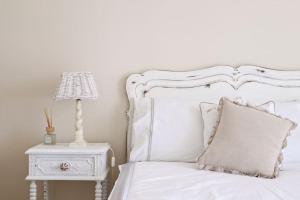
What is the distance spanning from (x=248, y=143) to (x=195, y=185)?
1.48 ft

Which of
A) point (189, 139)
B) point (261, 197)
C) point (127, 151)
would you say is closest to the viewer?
point (261, 197)

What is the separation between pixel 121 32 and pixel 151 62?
0.94ft

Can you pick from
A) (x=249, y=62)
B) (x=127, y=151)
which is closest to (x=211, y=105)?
(x=249, y=62)

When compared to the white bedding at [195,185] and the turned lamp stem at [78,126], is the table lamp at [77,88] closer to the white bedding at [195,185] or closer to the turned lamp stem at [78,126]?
the turned lamp stem at [78,126]

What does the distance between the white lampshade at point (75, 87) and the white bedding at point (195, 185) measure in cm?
57

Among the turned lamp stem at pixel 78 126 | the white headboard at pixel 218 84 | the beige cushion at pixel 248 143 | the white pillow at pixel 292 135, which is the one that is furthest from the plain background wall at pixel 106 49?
the beige cushion at pixel 248 143

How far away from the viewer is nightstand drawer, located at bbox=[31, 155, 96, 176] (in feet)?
6.95

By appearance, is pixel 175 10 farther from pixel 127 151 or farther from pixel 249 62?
pixel 127 151

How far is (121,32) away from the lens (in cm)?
247

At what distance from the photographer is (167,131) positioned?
7.10 ft

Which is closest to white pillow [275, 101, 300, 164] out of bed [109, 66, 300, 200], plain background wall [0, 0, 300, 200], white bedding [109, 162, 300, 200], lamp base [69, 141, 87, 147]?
bed [109, 66, 300, 200]

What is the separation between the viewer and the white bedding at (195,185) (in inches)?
53.6

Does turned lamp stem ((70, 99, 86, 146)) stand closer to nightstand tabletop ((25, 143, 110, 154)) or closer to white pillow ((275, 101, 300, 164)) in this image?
nightstand tabletop ((25, 143, 110, 154))

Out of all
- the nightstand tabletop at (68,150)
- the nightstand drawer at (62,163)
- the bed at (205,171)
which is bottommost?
the nightstand drawer at (62,163)
